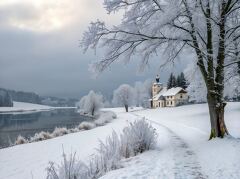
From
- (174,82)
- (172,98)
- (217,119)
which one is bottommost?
(217,119)

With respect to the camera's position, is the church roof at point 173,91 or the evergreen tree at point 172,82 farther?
the evergreen tree at point 172,82

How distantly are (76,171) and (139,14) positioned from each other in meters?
8.19

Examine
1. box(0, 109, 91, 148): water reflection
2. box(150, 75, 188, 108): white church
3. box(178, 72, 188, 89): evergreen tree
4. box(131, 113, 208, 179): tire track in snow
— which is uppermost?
box(178, 72, 188, 89): evergreen tree

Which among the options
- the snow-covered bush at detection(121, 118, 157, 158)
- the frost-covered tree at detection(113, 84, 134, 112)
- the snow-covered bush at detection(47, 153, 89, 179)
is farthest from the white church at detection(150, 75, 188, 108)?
the snow-covered bush at detection(47, 153, 89, 179)

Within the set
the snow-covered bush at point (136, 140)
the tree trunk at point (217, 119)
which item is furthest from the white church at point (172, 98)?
the snow-covered bush at point (136, 140)

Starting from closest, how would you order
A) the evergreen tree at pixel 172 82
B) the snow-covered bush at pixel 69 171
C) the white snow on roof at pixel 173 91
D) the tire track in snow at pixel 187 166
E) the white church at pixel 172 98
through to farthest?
the snow-covered bush at pixel 69 171 → the tire track in snow at pixel 187 166 → the white snow on roof at pixel 173 91 → the white church at pixel 172 98 → the evergreen tree at pixel 172 82

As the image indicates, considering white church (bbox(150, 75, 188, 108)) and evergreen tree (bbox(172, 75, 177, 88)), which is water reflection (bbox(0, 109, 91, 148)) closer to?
white church (bbox(150, 75, 188, 108))

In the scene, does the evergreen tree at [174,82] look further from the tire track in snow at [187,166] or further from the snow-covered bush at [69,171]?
the snow-covered bush at [69,171]

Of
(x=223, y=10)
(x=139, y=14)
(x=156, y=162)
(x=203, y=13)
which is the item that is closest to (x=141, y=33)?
(x=139, y=14)

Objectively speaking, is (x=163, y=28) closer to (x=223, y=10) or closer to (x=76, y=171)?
(x=223, y=10)

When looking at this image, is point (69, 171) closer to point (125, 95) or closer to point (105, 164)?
point (105, 164)

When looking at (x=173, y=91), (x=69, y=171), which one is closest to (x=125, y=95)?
(x=173, y=91)

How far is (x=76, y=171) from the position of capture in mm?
7160

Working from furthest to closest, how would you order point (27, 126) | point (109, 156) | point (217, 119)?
1. point (27, 126)
2. point (217, 119)
3. point (109, 156)
